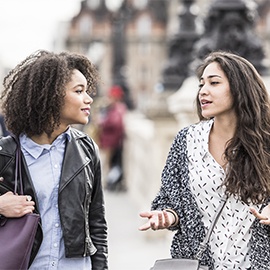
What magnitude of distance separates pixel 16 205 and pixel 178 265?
667mm

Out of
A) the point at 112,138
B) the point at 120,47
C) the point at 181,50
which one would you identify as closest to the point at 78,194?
the point at 181,50

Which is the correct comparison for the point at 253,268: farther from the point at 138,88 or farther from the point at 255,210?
the point at 138,88

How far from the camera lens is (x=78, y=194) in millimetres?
3928

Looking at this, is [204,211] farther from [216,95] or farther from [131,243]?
[131,243]

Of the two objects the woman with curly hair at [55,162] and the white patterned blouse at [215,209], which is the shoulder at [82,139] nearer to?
the woman with curly hair at [55,162]

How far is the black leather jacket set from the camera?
3.86 m

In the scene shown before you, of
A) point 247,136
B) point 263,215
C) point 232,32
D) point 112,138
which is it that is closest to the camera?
point 263,215

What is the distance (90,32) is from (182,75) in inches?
3654

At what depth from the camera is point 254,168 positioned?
13.2 feet

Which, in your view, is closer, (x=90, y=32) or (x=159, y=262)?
(x=159, y=262)

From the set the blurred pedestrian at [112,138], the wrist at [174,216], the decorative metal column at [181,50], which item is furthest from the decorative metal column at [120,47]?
the wrist at [174,216]

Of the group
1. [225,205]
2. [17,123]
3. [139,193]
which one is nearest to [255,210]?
[225,205]

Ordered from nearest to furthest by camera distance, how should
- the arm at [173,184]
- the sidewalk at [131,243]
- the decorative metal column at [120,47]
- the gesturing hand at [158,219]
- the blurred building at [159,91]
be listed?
the gesturing hand at [158,219], the arm at [173,184], the sidewalk at [131,243], the blurred building at [159,91], the decorative metal column at [120,47]

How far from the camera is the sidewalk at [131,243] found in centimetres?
1020
